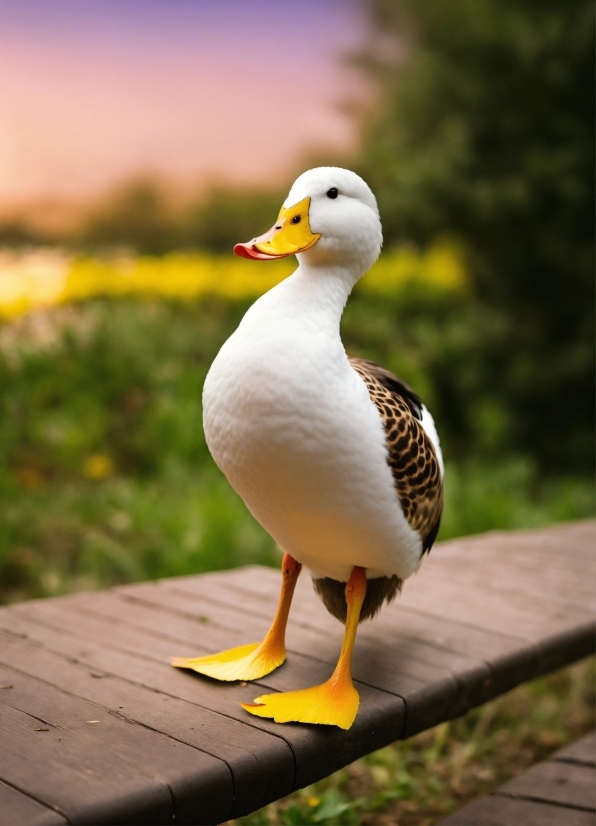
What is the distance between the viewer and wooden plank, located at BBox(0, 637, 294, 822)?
1.33m

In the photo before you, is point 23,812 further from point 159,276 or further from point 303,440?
point 159,276

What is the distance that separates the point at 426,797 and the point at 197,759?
1249mm

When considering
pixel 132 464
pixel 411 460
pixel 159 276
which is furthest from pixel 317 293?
pixel 159 276

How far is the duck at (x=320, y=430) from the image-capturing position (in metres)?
1.44

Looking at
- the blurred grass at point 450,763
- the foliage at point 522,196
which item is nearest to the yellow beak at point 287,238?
the blurred grass at point 450,763

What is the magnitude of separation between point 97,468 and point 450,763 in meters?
2.21

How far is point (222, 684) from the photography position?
1.73m

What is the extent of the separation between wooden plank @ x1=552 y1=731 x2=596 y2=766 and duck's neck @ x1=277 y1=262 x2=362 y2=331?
136 cm

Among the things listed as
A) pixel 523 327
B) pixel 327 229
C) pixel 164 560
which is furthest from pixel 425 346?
pixel 327 229

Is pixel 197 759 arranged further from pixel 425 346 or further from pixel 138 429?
pixel 425 346

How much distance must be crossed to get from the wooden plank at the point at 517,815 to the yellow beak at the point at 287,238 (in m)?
1.30

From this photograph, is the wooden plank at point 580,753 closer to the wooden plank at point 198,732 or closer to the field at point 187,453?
the field at point 187,453

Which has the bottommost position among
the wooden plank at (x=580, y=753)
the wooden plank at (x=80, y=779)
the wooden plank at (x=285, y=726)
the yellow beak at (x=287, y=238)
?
the wooden plank at (x=580, y=753)

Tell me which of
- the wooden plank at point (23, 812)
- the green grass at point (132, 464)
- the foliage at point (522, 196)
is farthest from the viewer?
the foliage at point (522, 196)
